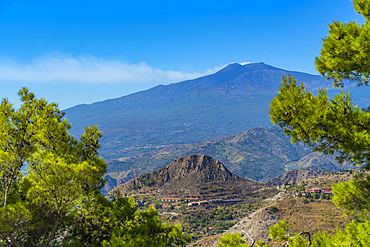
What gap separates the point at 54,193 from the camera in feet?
26.5

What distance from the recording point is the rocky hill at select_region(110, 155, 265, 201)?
300 feet

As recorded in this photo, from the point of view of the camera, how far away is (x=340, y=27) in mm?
6539

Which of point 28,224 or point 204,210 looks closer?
point 28,224

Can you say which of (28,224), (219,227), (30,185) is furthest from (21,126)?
(219,227)

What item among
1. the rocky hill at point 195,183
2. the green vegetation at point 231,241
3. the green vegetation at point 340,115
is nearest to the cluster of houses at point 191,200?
the rocky hill at point 195,183

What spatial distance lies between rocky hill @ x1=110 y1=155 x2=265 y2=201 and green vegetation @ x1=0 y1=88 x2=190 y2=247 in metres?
81.8

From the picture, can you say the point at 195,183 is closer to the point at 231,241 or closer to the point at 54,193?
the point at 231,241

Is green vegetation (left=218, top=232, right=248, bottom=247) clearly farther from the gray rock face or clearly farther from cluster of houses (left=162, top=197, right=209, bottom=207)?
cluster of houses (left=162, top=197, right=209, bottom=207)

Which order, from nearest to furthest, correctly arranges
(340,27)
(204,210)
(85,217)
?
(340,27) → (85,217) → (204,210)

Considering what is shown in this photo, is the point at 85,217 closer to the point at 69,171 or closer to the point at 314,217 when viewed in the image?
the point at 69,171

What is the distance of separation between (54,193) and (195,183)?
94.0m

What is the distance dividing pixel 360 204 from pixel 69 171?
32.4ft

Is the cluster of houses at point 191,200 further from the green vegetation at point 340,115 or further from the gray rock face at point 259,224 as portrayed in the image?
the green vegetation at point 340,115

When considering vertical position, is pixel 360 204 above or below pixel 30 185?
below
